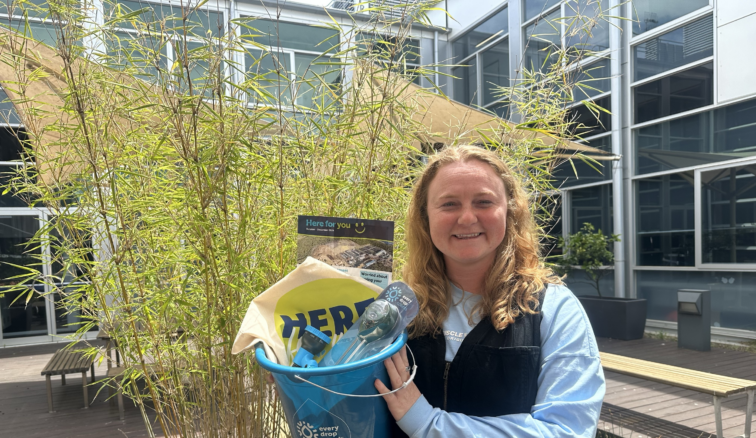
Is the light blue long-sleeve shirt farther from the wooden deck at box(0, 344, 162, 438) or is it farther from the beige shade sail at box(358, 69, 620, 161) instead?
the wooden deck at box(0, 344, 162, 438)

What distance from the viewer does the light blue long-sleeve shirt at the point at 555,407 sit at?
0.88 metres

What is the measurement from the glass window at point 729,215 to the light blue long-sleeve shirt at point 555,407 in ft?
19.7

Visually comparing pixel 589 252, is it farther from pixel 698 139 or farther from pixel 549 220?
pixel 549 220

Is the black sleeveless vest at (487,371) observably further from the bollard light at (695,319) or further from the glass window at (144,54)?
the bollard light at (695,319)

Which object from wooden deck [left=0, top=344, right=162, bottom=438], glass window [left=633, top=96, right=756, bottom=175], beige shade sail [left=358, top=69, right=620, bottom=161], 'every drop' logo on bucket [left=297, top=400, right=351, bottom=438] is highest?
glass window [left=633, top=96, right=756, bottom=175]

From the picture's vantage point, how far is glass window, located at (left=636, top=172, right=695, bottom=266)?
6.27 meters

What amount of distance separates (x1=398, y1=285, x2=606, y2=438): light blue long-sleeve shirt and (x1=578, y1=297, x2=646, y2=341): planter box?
584 centimetres

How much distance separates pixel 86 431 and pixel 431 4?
406 cm

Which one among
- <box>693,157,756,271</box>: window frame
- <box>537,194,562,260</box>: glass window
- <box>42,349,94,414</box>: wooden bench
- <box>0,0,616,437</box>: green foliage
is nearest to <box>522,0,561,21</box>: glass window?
<box>537,194,562,260</box>: glass window

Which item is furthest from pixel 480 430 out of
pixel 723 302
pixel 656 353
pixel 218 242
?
pixel 723 302

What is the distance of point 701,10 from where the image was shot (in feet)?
19.5

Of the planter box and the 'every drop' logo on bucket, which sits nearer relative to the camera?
the 'every drop' logo on bucket

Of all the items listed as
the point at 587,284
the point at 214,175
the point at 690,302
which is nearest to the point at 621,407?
the point at 690,302

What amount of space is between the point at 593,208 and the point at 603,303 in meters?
1.81
